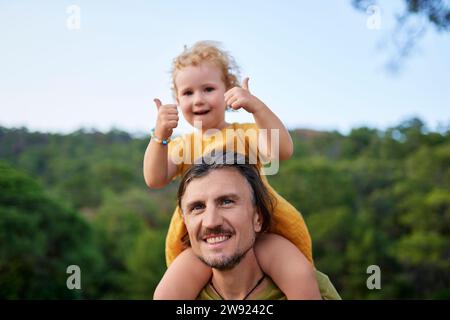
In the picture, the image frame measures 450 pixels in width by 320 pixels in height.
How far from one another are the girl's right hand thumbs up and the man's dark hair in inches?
6.3

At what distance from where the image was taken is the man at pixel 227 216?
5.73 feet

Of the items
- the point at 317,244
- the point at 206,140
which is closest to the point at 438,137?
the point at 317,244

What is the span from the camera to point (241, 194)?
5.83 ft

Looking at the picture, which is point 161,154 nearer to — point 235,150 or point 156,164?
point 156,164

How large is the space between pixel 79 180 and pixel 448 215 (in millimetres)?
18732

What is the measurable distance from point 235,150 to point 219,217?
15.6 inches

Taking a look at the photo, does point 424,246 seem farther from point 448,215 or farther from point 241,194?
point 241,194

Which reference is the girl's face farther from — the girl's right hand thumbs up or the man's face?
the man's face

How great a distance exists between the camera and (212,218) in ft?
5.64

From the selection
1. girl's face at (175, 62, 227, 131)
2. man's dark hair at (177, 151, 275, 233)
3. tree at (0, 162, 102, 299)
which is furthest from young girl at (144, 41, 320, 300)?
tree at (0, 162, 102, 299)

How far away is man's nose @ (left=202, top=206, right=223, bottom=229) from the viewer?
1.72 meters

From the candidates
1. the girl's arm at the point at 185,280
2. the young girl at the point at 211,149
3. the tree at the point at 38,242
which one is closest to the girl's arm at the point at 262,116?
the young girl at the point at 211,149

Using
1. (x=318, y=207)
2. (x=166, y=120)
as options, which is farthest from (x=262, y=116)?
(x=318, y=207)

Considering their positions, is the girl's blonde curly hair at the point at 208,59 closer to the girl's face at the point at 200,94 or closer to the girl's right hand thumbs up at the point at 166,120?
the girl's face at the point at 200,94
